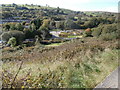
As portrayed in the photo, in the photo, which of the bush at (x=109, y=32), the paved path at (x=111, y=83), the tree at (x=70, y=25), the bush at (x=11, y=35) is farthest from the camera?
the tree at (x=70, y=25)

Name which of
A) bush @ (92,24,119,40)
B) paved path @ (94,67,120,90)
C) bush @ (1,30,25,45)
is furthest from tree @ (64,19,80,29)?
paved path @ (94,67,120,90)

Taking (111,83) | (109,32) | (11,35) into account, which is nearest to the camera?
(111,83)

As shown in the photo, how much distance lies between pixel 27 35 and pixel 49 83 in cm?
3612

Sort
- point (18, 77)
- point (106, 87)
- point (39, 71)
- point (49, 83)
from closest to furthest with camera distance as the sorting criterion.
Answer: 1. point (106, 87)
2. point (49, 83)
3. point (18, 77)
4. point (39, 71)

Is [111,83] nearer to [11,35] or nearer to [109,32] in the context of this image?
[109,32]

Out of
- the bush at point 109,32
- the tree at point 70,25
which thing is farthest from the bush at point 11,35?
the tree at point 70,25

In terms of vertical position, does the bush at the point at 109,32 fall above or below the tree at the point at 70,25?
above

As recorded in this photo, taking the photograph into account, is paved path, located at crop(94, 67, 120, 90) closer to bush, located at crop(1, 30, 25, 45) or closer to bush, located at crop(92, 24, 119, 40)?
bush, located at crop(92, 24, 119, 40)

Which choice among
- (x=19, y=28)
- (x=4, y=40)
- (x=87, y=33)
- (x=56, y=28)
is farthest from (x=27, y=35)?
(x=56, y=28)

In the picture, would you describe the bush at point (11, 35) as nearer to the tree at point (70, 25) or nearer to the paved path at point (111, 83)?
the paved path at point (111, 83)

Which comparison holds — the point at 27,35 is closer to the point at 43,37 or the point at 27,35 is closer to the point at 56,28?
the point at 43,37

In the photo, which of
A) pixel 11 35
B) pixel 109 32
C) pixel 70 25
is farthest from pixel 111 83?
pixel 70 25

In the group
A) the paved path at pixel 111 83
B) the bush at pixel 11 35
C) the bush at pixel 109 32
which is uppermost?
the paved path at pixel 111 83

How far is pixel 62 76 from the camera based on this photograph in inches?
159
